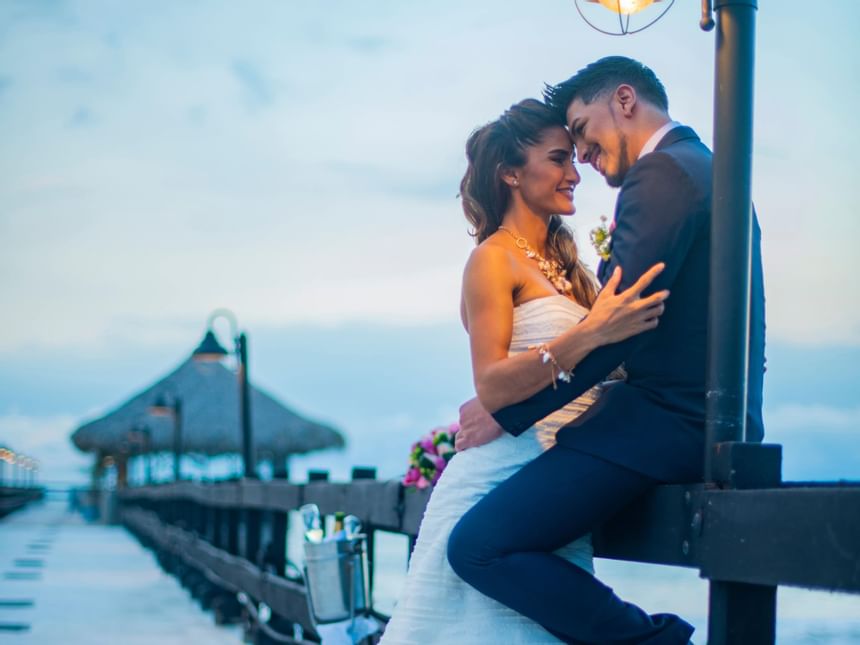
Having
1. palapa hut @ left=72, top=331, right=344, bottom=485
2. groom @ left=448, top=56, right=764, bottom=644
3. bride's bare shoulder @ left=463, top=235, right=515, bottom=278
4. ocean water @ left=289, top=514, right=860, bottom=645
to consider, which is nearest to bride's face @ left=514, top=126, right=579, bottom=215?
bride's bare shoulder @ left=463, top=235, right=515, bottom=278

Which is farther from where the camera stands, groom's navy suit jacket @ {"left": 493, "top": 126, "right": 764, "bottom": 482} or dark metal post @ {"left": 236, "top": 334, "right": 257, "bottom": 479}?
dark metal post @ {"left": 236, "top": 334, "right": 257, "bottom": 479}

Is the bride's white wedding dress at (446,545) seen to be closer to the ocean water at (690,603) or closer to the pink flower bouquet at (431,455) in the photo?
the pink flower bouquet at (431,455)

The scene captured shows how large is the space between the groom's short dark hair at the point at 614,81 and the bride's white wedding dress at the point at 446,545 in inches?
19.1

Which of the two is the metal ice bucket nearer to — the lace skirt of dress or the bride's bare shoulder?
the lace skirt of dress

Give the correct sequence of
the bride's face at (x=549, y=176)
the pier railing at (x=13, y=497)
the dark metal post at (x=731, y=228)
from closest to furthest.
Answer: the dark metal post at (x=731, y=228)
the bride's face at (x=549, y=176)
the pier railing at (x=13, y=497)

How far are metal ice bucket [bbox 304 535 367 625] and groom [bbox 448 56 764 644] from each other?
2509 millimetres

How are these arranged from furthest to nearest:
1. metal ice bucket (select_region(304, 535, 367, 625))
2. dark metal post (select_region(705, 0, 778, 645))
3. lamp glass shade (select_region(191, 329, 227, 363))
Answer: lamp glass shade (select_region(191, 329, 227, 363)), metal ice bucket (select_region(304, 535, 367, 625)), dark metal post (select_region(705, 0, 778, 645))

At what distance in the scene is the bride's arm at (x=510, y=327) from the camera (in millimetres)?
2537

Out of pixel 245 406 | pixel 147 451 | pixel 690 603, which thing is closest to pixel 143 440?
pixel 147 451

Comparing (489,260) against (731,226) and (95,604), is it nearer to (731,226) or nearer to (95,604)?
(731,226)

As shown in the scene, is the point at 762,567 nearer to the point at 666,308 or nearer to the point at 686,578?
the point at 666,308

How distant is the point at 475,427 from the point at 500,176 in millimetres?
662

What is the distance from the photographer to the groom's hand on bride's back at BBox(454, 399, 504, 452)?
289 centimetres

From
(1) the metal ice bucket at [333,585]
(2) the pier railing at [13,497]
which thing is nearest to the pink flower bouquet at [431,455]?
(1) the metal ice bucket at [333,585]
